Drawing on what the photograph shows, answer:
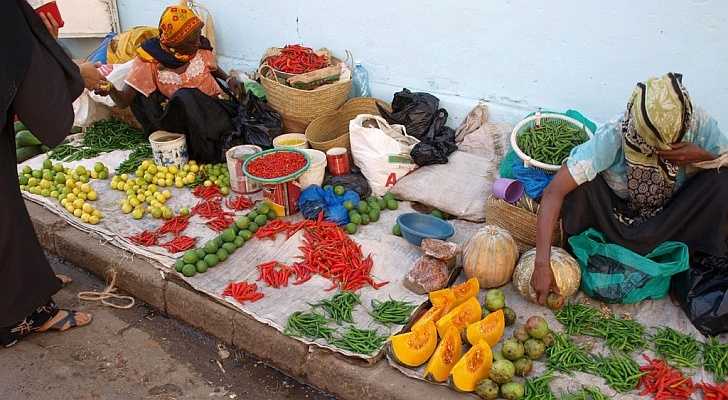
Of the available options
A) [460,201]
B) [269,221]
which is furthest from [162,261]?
[460,201]

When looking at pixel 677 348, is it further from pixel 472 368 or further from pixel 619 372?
pixel 472 368

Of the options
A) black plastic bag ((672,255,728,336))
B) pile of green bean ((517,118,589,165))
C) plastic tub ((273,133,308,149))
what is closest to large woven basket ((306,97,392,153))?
plastic tub ((273,133,308,149))

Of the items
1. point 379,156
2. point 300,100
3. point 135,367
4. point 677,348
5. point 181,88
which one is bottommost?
point 135,367

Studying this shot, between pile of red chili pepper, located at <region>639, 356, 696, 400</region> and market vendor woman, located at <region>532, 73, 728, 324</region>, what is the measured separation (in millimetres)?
699

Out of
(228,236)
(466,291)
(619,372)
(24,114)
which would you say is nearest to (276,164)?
(228,236)

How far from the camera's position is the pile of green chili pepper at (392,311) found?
344cm

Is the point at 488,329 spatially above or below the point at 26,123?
below

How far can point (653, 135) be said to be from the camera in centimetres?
305

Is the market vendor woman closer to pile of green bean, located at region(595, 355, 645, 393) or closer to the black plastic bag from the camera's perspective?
the black plastic bag

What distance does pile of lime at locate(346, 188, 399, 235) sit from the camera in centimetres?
441

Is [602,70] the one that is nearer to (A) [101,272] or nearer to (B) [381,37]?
(B) [381,37]

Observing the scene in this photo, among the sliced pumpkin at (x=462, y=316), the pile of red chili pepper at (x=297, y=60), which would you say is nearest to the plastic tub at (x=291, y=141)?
the pile of red chili pepper at (x=297, y=60)

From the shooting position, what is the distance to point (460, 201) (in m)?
4.56

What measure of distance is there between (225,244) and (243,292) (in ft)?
1.77
